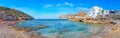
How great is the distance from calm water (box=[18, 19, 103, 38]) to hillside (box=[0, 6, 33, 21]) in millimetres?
168

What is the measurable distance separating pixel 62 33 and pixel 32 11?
1050 mm

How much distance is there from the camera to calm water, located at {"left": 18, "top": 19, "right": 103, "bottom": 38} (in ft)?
25.2

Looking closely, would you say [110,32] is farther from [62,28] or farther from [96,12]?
[62,28]

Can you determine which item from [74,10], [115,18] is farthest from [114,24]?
[74,10]

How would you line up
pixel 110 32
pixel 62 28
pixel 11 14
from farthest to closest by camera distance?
1. pixel 62 28
2. pixel 11 14
3. pixel 110 32

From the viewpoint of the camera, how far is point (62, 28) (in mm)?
8211

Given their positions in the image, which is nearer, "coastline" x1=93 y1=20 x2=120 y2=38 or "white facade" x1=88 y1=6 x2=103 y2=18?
"coastline" x1=93 y1=20 x2=120 y2=38

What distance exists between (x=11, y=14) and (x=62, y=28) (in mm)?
1550

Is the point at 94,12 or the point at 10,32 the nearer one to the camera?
the point at 10,32

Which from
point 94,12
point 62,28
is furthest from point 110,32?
point 62,28

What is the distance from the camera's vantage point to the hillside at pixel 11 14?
757 cm

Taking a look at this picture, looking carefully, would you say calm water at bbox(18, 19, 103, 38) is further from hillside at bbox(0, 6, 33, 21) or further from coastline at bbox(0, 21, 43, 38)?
coastline at bbox(0, 21, 43, 38)

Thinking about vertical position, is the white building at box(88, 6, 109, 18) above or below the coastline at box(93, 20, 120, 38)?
above

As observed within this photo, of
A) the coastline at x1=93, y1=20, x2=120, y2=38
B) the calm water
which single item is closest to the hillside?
the calm water
